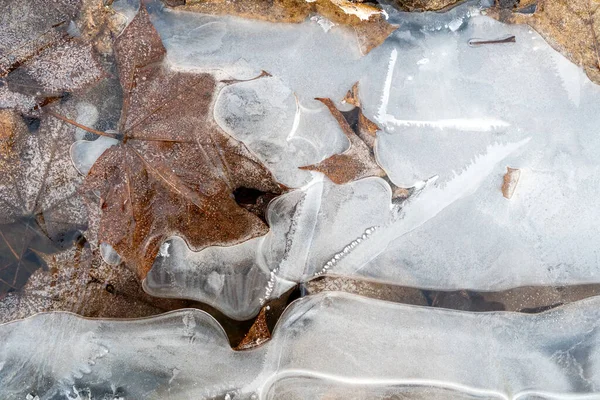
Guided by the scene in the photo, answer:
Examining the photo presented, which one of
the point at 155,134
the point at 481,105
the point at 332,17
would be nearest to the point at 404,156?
the point at 481,105

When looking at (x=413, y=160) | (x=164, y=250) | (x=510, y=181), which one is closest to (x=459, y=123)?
(x=413, y=160)

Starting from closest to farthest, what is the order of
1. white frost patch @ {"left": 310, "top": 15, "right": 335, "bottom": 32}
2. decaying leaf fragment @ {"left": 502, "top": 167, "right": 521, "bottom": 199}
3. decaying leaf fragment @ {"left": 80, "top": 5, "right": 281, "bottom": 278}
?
decaying leaf fragment @ {"left": 80, "top": 5, "right": 281, "bottom": 278} < decaying leaf fragment @ {"left": 502, "top": 167, "right": 521, "bottom": 199} < white frost patch @ {"left": 310, "top": 15, "right": 335, "bottom": 32}

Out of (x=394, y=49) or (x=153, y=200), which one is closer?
(x=153, y=200)

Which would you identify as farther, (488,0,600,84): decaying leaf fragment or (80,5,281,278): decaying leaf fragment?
(488,0,600,84): decaying leaf fragment

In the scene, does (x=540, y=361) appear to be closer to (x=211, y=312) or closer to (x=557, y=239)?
(x=557, y=239)

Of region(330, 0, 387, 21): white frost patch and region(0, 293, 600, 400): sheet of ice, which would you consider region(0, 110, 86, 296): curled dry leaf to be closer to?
region(0, 293, 600, 400): sheet of ice

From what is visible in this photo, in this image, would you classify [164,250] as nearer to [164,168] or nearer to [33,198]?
[164,168]

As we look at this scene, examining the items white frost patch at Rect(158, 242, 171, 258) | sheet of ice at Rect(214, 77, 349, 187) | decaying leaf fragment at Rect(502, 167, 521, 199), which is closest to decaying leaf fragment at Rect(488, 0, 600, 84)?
decaying leaf fragment at Rect(502, 167, 521, 199)
